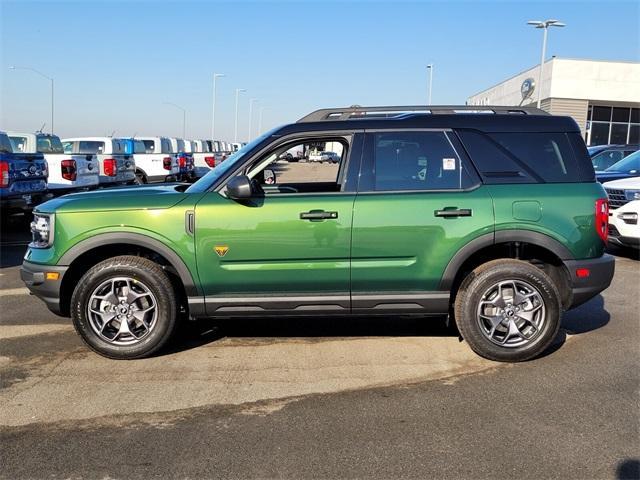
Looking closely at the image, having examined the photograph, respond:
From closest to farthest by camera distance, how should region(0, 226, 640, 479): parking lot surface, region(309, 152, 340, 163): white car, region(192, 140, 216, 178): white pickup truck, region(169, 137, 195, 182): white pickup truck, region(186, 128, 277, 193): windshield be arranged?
region(0, 226, 640, 479): parking lot surface < region(186, 128, 277, 193): windshield < region(309, 152, 340, 163): white car < region(169, 137, 195, 182): white pickup truck < region(192, 140, 216, 178): white pickup truck

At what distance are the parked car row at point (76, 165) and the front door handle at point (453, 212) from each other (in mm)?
8589

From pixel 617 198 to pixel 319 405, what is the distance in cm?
707

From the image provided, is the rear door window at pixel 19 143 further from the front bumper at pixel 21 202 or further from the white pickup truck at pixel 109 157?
the front bumper at pixel 21 202

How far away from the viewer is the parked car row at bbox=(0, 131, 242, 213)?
10625 mm

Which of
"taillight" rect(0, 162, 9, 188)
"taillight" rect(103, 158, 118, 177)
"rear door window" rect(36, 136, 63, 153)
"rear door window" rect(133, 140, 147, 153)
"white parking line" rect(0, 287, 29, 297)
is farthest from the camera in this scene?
"rear door window" rect(133, 140, 147, 153)

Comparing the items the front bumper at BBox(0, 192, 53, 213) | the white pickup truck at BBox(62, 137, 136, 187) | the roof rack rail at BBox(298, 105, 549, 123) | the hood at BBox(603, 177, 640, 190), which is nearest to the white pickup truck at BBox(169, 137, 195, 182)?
the white pickup truck at BBox(62, 137, 136, 187)

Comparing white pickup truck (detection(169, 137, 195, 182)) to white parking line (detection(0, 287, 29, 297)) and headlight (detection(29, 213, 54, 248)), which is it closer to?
white parking line (detection(0, 287, 29, 297))

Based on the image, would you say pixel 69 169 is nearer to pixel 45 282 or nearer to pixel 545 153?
pixel 45 282

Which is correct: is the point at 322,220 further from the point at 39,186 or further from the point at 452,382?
the point at 39,186

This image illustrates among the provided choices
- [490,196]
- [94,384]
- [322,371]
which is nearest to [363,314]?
[322,371]

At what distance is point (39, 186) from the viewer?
11.2 metres

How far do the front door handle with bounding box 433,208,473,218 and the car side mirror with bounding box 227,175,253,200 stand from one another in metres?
1.46

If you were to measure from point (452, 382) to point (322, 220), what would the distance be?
1553mm

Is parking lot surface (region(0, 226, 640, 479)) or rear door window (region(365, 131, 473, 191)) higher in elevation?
rear door window (region(365, 131, 473, 191))
